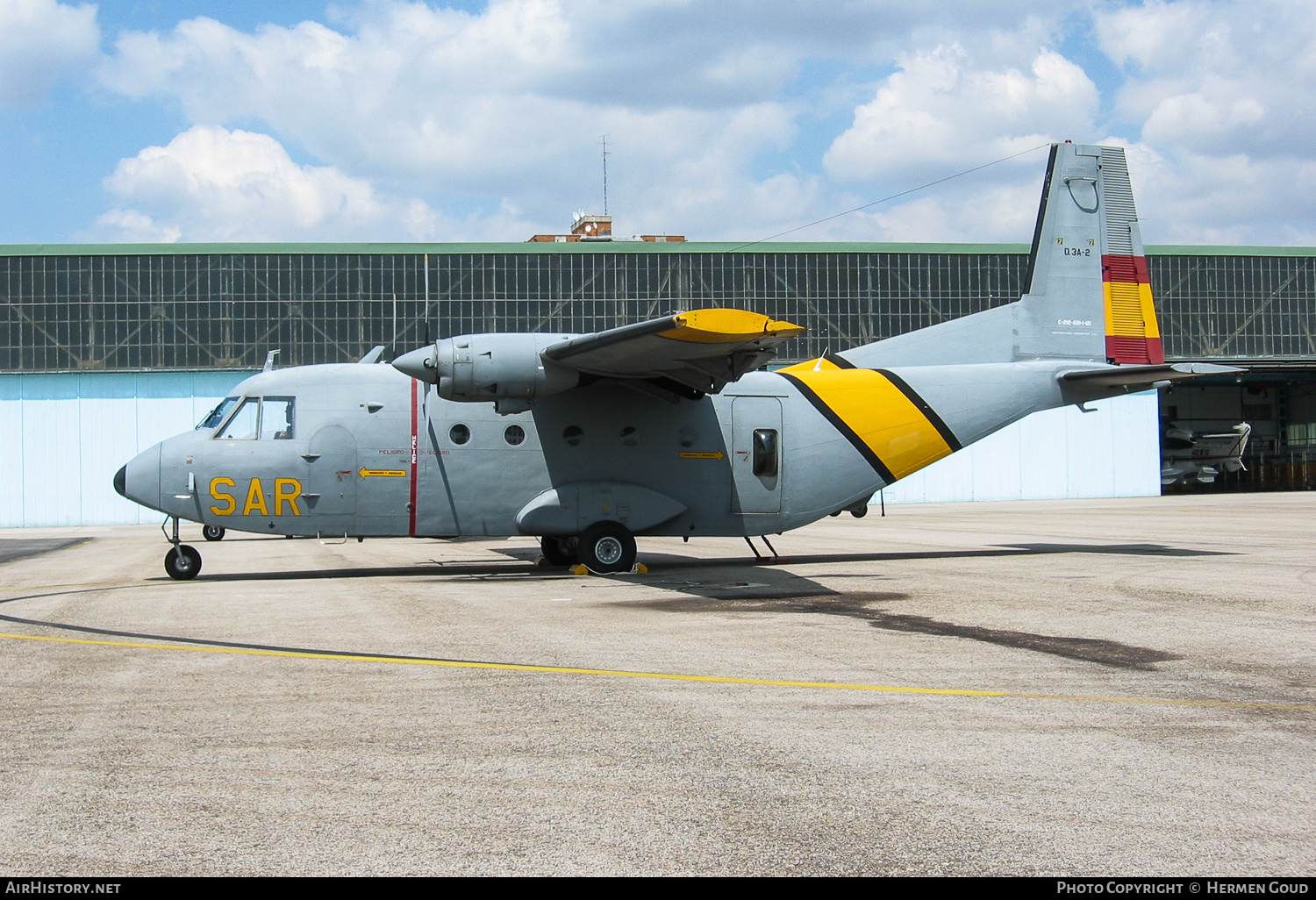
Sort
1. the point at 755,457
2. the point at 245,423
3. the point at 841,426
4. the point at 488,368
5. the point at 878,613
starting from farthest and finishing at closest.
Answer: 1. the point at 841,426
2. the point at 755,457
3. the point at 245,423
4. the point at 488,368
5. the point at 878,613

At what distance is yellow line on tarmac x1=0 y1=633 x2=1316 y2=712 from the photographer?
22.9 feet

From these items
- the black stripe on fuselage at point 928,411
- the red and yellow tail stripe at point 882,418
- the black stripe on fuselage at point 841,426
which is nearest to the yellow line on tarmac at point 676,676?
the black stripe on fuselage at point 841,426

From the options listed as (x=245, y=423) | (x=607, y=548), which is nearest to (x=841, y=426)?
(x=607, y=548)

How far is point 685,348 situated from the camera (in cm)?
1458

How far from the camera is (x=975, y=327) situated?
19328mm

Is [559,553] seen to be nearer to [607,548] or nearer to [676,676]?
[607,548]

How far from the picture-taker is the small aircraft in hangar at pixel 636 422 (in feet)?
50.2

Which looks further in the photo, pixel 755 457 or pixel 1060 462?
pixel 1060 462

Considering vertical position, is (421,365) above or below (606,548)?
above

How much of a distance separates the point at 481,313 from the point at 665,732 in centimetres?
4567

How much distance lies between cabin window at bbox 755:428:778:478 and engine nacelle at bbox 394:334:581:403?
12.5 ft

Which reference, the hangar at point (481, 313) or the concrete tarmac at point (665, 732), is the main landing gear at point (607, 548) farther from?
the hangar at point (481, 313)

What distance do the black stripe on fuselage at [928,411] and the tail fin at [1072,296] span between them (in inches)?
39.2

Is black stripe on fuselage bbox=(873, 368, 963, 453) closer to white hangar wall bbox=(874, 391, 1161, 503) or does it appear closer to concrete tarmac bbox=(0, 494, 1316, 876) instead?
concrete tarmac bbox=(0, 494, 1316, 876)
